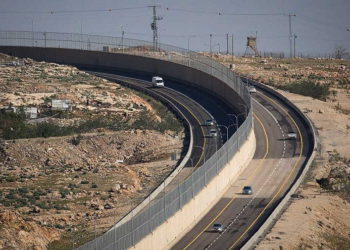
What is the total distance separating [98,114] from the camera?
161375 mm

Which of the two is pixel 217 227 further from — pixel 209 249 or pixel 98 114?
pixel 98 114

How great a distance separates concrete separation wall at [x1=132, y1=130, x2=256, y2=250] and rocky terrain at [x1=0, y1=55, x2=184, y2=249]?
4919 millimetres

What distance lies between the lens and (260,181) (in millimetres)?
131500

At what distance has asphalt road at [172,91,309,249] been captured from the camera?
109 meters

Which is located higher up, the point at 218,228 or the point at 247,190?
the point at 247,190

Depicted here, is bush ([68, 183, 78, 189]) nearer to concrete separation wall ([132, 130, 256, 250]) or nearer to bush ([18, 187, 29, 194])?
bush ([18, 187, 29, 194])

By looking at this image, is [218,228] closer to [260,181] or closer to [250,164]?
[260,181]

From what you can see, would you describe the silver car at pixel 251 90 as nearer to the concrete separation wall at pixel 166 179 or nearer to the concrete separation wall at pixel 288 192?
the concrete separation wall at pixel 288 192

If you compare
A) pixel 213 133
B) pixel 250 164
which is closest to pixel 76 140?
pixel 213 133

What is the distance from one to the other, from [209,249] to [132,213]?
315 inches

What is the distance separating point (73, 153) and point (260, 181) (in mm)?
22614

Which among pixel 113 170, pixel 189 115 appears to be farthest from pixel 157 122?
pixel 113 170

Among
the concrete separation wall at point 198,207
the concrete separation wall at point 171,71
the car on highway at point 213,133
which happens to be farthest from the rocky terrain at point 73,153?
the concrete separation wall at point 171,71

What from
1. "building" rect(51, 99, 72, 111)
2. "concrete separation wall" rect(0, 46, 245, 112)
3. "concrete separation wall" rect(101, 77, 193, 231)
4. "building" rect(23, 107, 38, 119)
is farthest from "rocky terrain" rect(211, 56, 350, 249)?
"building" rect(23, 107, 38, 119)
